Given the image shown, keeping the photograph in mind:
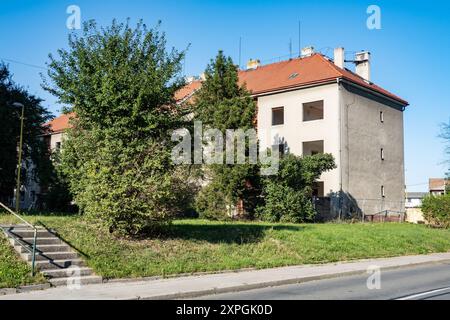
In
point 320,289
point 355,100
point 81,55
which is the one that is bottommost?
point 320,289

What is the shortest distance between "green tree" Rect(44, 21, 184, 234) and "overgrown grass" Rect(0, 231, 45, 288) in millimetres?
2848

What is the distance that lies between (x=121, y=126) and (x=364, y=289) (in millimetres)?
8603

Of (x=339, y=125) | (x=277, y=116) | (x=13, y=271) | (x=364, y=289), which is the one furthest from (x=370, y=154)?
(x=13, y=271)

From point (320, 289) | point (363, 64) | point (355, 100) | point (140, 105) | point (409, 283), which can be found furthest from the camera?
point (363, 64)

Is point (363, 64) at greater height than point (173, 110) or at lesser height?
greater

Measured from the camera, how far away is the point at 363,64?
39625 mm

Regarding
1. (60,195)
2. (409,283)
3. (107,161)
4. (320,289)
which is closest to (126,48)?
(107,161)

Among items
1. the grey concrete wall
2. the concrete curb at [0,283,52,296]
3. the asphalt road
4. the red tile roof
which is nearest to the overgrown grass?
the concrete curb at [0,283,52,296]

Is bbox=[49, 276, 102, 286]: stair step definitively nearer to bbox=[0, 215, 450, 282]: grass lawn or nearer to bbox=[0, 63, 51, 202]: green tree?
bbox=[0, 215, 450, 282]: grass lawn

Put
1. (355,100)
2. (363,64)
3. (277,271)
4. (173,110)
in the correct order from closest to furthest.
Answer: (277,271) < (173,110) < (355,100) < (363,64)

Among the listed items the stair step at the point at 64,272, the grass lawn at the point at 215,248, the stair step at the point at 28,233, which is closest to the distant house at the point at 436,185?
the grass lawn at the point at 215,248

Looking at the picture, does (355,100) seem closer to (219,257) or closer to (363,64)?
(363,64)

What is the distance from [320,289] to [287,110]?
984 inches

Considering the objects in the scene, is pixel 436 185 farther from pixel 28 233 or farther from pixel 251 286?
pixel 28 233
